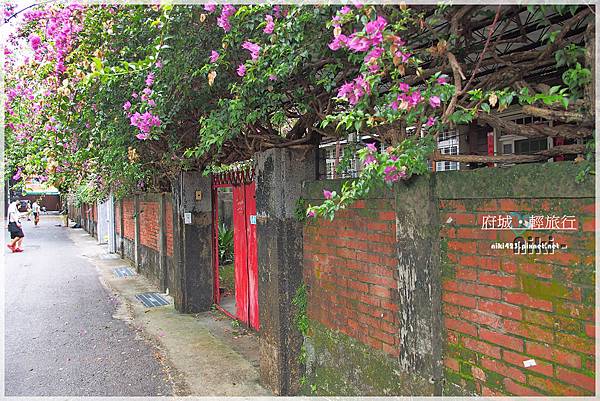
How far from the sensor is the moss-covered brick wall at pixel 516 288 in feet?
7.53

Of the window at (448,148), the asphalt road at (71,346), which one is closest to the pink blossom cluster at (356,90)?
the window at (448,148)

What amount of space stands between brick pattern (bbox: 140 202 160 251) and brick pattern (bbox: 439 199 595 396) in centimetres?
800

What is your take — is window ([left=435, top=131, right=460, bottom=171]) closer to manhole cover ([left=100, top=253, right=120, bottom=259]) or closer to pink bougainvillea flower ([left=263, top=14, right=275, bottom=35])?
pink bougainvillea flower ([left=263, top=14, right=275, bottom=35])

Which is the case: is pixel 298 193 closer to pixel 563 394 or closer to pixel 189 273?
pixel 563 394

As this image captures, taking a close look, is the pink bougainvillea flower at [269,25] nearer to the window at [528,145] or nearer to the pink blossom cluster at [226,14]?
the pink blossom cluster at [226,14]

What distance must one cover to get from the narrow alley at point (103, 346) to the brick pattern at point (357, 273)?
1325 millimetres

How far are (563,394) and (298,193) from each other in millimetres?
2769

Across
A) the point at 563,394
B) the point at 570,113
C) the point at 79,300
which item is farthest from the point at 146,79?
the point at 79,300

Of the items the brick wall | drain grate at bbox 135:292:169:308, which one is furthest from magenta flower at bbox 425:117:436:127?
the brick wall

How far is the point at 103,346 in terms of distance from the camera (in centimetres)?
634

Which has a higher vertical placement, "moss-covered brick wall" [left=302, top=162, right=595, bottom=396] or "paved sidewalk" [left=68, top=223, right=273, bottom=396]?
"moss-covered brick wall" [left=302, top=162, right=595, bottom=396]

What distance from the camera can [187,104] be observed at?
4551 millimetres

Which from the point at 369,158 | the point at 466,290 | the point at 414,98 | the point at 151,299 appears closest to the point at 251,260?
the point at 151,299

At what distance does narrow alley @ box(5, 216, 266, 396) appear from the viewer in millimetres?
5016
